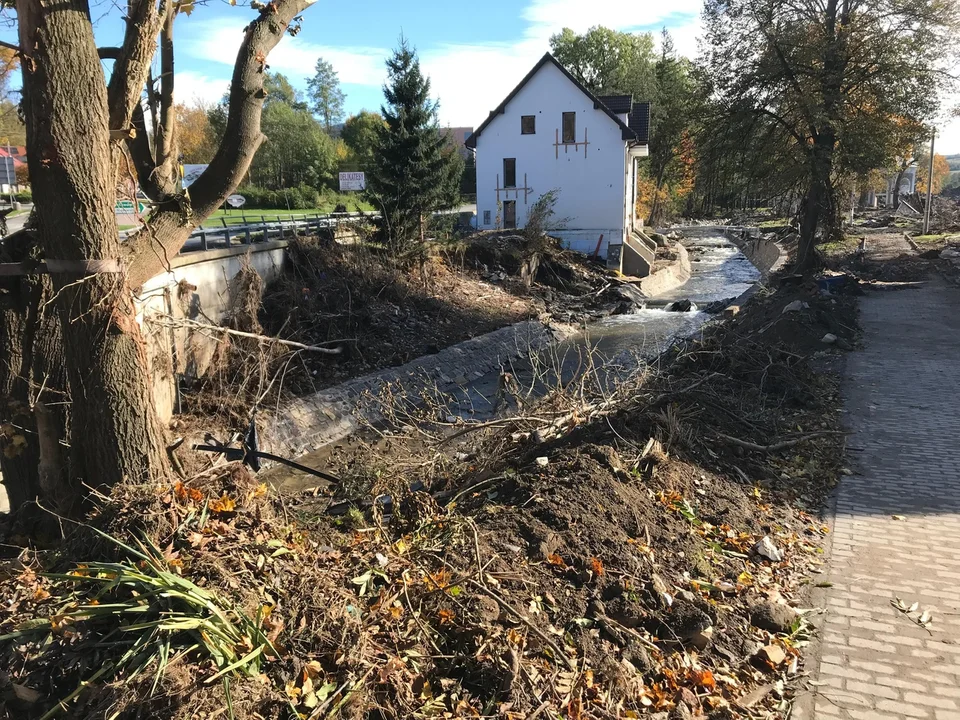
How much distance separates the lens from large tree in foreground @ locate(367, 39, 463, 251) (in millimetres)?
23844

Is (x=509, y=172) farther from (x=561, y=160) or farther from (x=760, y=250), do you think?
(x=760, y=250)

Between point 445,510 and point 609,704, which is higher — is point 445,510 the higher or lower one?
the higher one

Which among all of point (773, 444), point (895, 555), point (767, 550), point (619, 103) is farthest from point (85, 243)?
point (619, 103)

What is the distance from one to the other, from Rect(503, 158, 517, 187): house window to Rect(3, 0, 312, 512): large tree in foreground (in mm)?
32646

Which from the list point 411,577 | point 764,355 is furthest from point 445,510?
point 764,355

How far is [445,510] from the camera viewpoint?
5828mm

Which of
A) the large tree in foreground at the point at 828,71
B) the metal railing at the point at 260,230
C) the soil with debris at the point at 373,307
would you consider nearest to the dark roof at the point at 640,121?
the soil with debris at the point at 373,307

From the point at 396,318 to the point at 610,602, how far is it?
1576 centimetres

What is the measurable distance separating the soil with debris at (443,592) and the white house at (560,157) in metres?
29.6

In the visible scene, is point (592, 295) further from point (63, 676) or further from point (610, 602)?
point (63, 676)

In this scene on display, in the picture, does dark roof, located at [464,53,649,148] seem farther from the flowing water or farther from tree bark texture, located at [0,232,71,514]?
tree bark texture, located at [0,232,71,514]

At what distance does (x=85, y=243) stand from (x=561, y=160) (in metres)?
33.9

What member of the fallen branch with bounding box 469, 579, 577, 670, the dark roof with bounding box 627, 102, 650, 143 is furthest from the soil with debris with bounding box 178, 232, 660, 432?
the dark roof with bounding box 627, 102, 650, 143

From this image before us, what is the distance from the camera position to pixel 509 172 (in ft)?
122
